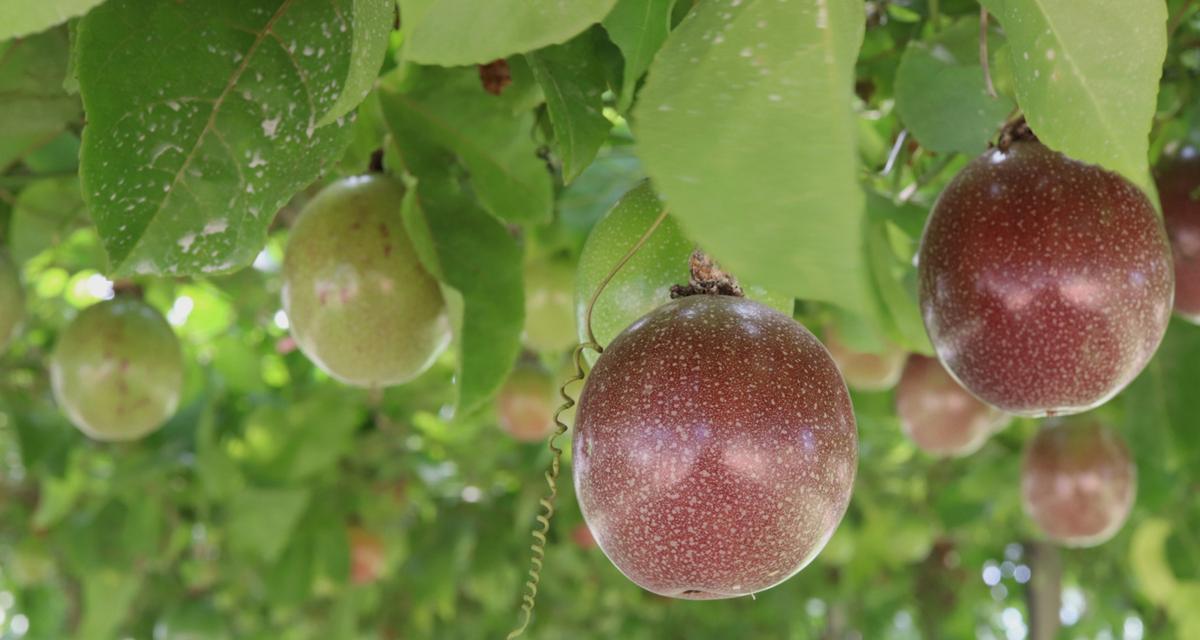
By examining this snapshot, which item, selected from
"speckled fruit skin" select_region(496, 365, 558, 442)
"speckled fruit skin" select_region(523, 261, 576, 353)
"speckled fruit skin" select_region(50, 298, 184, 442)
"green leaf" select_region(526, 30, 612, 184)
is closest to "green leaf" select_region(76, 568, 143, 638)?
"speckled fruit skin" select_region(496, 365, 558, 442)

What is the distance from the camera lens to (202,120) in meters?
0.77

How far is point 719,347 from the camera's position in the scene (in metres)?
0.70

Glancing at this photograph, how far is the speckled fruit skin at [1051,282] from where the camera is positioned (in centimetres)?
87

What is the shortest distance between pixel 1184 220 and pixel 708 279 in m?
0.85

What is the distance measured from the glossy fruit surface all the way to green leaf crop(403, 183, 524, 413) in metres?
2.24

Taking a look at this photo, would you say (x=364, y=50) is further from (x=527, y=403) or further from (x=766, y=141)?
(x=527, y=403)

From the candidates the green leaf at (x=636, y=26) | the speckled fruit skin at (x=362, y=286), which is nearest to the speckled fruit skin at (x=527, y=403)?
the speckled fruit skin at (x=362, y=286)

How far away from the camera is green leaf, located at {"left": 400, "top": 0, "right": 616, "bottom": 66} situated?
0.53m

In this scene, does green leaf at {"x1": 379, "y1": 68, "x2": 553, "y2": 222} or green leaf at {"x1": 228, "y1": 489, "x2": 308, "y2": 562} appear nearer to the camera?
green leaf at {"x1": 379, "y1": 68, "x2": 553, "y2": 222}

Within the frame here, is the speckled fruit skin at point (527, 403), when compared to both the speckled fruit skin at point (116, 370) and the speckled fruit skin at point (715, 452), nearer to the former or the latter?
the speckled fruit skin at point (116, 370)

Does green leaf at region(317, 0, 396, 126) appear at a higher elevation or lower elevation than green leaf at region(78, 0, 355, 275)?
higher

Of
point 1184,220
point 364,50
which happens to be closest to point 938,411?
point 1184,220

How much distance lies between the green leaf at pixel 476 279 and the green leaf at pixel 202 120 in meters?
0.30

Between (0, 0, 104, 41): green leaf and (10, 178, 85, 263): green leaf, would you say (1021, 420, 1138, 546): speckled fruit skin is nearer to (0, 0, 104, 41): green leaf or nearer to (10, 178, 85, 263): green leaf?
(10, 178, 85, 263): green leaf
